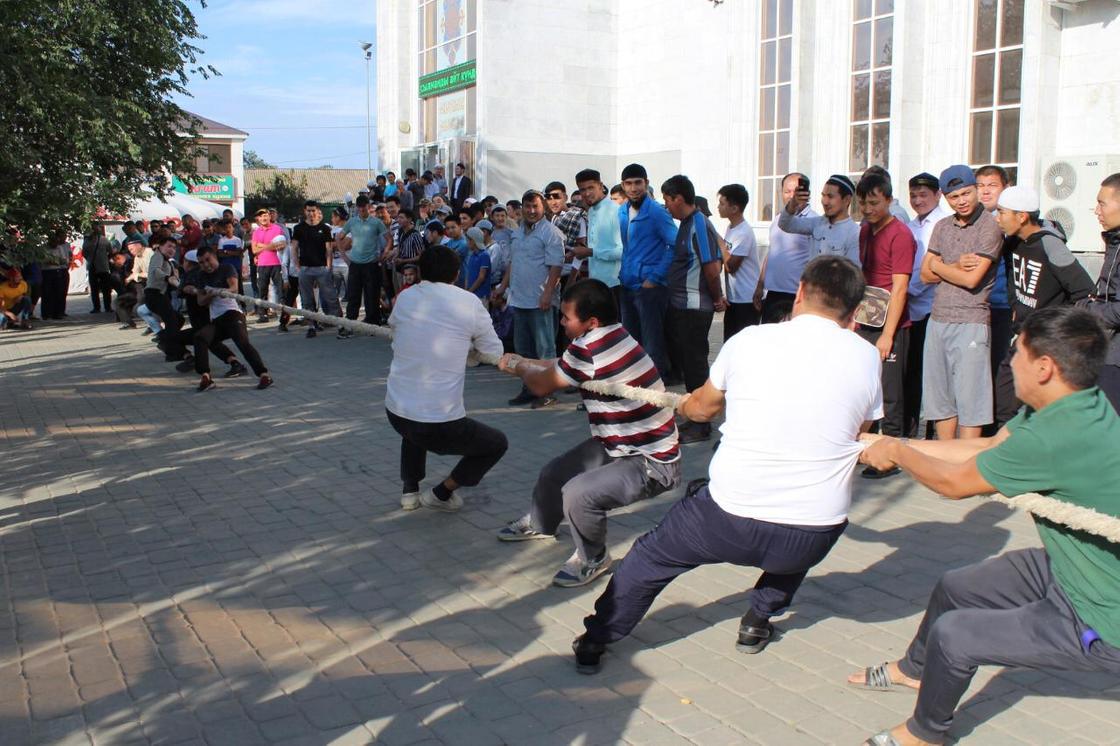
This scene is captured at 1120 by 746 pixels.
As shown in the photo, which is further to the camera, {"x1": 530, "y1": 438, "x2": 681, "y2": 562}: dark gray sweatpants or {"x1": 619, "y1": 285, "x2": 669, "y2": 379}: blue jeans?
{"x1": 619, "y1": 285, "x2": 669, "y2": 379}: blue jeans

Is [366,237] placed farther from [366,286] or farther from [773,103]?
[773,103]

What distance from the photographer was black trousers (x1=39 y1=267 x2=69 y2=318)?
69.1ft

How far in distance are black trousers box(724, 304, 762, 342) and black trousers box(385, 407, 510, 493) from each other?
9.27ft

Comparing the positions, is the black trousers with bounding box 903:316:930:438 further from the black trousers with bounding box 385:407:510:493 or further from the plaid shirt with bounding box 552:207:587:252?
the plaid shirt with bounding box 552:207:587:252

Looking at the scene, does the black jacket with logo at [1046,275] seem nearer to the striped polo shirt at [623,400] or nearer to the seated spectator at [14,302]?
the striped polo shirt at [623,400]

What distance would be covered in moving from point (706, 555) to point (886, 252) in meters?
3.83

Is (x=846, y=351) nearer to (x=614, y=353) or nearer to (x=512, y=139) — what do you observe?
(x=614, y=353)

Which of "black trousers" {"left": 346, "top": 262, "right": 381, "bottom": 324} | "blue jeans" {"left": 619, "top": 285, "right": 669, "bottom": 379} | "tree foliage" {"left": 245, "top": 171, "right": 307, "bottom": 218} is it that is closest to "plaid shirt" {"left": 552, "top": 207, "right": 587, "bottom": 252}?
"blue jeans" {"left": 619, "top": 285, "right": 669, "bottom": 379}

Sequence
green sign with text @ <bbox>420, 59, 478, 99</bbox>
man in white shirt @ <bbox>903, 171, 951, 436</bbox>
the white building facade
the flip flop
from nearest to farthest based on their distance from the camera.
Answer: the flip flop
man in white shirt @ <bbox>903, 171, 951, 436</bbox>
the white building facade
green sign with text @ <bbox>420, 59, 478, 99</bbox>

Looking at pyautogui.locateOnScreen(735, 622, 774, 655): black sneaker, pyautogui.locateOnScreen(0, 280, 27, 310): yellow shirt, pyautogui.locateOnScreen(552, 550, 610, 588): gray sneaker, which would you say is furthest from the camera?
pyautogui.locateOnScreen(0, 280, 27, 310): yellow shirt

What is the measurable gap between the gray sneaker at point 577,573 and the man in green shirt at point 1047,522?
6.25ft

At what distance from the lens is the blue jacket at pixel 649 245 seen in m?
8.53

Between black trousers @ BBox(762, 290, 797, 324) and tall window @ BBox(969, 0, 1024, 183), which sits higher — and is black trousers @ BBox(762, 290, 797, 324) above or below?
below

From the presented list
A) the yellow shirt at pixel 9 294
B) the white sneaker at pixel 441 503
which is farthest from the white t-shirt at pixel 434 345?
the yellow shirt at pixel 9 294
